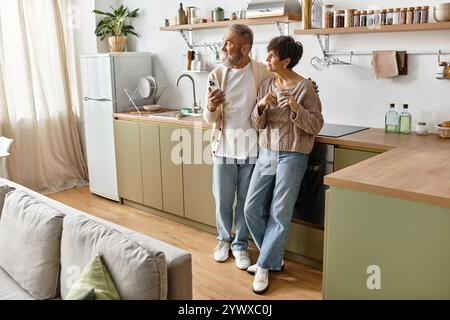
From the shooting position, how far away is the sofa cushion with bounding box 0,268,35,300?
193 cm

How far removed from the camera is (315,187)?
9.77ft

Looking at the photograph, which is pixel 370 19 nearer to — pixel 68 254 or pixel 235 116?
pixel 235 116

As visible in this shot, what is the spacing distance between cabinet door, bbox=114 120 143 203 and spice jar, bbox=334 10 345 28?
186cm

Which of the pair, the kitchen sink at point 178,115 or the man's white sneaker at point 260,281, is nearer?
the man's white sneaker at point 260,281

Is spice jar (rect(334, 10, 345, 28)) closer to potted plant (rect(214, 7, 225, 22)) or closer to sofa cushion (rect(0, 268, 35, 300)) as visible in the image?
potted plant (rect(214, 7, 225, 22))

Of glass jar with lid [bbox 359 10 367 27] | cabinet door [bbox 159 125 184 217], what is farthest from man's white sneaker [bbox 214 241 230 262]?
glass jar with lid [bbox 359 10 367 27]

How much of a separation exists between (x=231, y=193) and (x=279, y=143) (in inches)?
22.4

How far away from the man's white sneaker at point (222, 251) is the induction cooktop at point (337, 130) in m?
0.99

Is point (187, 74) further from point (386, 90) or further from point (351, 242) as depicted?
point (351, 242)

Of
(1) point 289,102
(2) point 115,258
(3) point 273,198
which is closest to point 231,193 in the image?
(3) point 273,198

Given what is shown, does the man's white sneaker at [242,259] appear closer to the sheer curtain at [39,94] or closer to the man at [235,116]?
the man at [235,116]

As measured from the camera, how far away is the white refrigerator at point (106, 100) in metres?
4.29

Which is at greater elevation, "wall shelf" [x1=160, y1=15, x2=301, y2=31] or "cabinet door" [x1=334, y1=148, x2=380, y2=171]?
"wall shelf" [x1=160, y1=15, x2=301, y2=31]

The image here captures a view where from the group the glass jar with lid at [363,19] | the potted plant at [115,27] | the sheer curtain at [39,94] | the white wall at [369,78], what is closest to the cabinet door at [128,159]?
the potted plant at [115,27]
